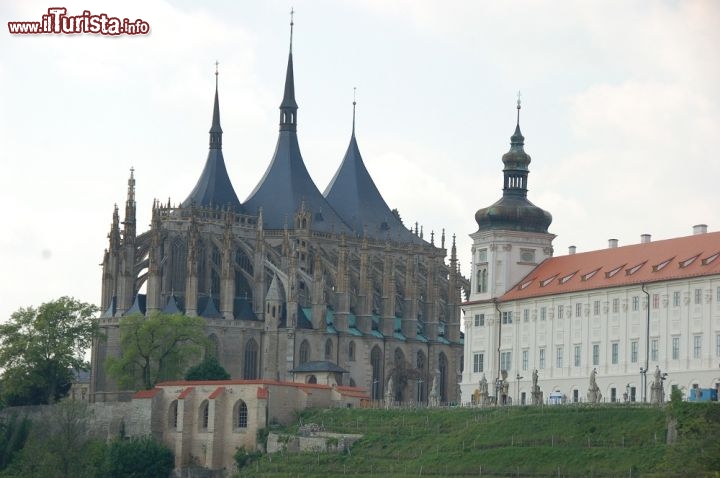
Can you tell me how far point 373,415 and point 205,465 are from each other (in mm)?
10409

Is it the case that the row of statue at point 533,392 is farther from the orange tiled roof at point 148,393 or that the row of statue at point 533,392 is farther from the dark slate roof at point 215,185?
the dark slate roof at point 215,185

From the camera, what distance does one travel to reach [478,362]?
457 feet

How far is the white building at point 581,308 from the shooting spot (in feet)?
399

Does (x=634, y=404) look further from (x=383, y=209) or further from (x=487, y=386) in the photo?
(x=383, y=209)

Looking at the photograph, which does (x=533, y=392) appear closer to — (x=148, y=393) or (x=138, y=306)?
(x=148, y=393)

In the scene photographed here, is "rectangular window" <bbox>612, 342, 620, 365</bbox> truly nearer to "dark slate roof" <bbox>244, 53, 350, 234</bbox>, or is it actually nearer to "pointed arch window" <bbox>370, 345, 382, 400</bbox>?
"pointed arch window" <bbox>370, 345, 382, 400</bbox>

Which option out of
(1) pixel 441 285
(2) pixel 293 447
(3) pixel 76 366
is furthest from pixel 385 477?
(1) pixel 441 285

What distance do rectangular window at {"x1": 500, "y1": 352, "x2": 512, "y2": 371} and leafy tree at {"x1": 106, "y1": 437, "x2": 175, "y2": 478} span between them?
19.3m

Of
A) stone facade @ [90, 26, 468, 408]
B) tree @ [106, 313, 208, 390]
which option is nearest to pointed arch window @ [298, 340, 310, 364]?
Answer: stone facade @ [90, 26, 468, 408]

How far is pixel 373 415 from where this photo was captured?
129 meters

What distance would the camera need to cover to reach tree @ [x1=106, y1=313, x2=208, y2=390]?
493 ft

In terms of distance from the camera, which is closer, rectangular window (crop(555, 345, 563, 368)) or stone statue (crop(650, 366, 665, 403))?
stone statue (crop(650, 366, 665, 403))

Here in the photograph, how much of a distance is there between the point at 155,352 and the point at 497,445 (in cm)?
4093

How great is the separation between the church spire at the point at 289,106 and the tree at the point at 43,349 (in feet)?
105
